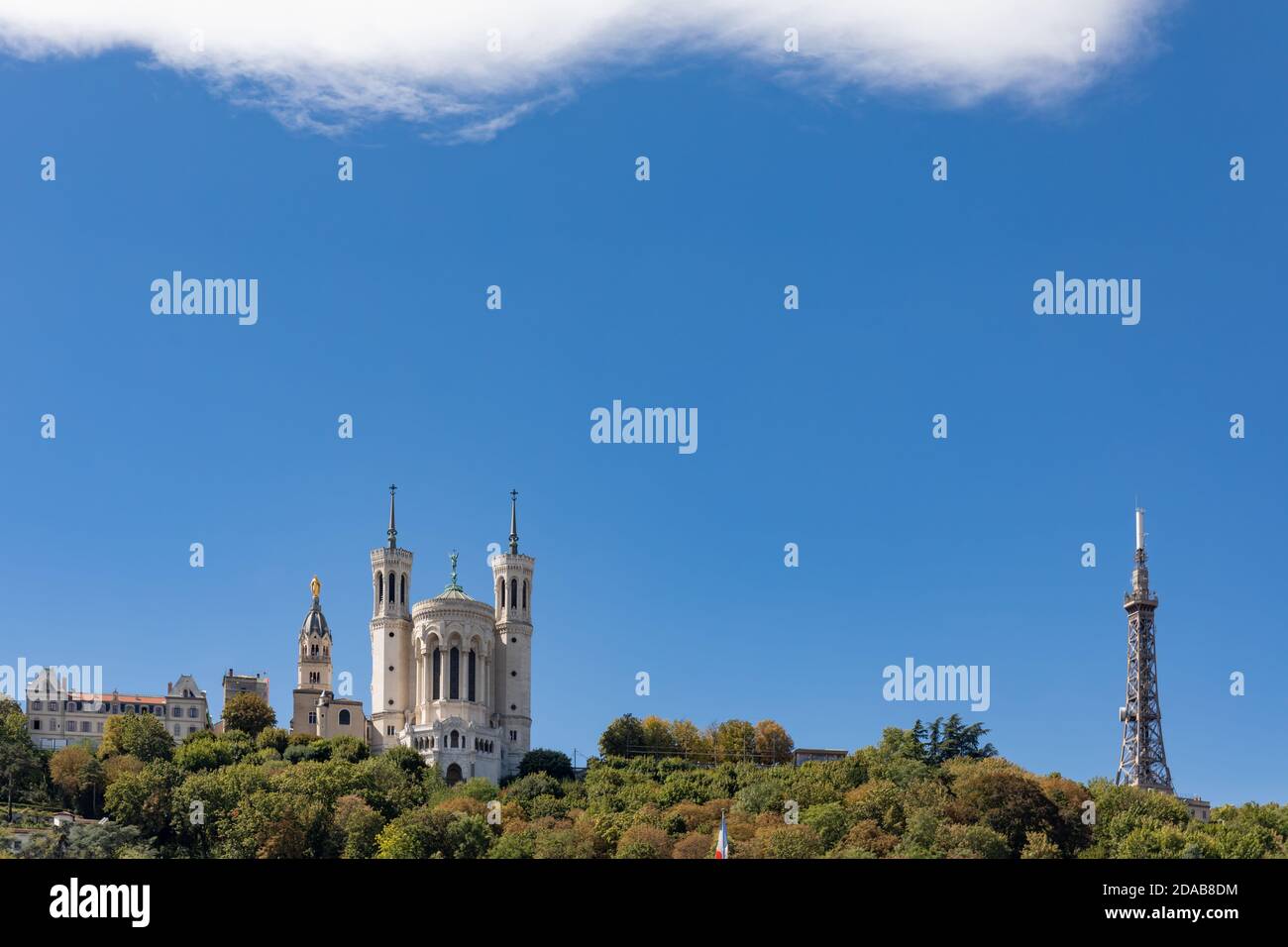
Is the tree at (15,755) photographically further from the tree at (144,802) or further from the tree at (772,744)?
the tree at (772,744)

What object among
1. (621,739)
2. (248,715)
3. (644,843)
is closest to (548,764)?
(621,739)

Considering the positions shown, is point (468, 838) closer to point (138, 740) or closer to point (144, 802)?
point (144, 802)

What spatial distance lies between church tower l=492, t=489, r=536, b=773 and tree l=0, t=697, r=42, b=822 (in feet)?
115

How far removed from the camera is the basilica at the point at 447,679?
553ft

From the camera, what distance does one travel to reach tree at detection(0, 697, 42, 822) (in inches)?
5930

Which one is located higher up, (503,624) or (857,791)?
(503,624)

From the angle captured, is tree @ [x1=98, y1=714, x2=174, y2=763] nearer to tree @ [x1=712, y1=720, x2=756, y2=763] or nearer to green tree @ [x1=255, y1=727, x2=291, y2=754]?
green tree @ [x1=255, y1=727, x2=291, y2=754]

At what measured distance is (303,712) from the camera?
569 feet

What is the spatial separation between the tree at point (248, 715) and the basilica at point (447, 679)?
329cm
